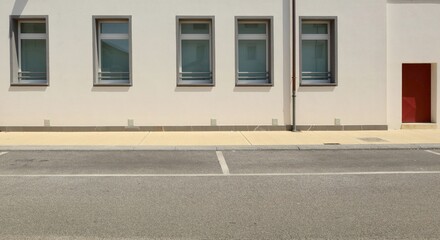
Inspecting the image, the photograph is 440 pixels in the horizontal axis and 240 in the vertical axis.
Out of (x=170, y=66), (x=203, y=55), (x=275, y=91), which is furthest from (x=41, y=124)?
(x=275, y=91)

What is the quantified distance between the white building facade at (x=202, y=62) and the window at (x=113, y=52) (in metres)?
0.03

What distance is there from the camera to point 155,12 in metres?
16.3

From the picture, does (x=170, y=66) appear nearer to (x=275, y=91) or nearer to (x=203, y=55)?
(x=203, y=55)

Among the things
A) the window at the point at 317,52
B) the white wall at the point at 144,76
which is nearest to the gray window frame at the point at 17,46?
the white wall at the point at 144,76

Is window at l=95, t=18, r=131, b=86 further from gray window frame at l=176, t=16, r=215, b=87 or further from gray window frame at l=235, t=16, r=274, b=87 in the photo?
gray window frame at l=235, t=16, r=274, b=87

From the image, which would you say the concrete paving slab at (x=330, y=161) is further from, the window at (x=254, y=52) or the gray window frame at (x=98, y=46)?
the gray window frame at (x=98, y=46)

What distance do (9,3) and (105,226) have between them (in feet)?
43.5

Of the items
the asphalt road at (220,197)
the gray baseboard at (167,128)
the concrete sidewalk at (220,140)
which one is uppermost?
the gray baseboard at (167,128)

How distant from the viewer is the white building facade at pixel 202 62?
53.7 ft

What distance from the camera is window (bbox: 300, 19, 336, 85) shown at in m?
17.0

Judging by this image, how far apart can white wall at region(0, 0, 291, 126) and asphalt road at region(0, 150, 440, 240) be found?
5.40 m

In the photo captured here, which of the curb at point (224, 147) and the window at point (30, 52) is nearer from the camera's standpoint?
the curb at point (224, 147)

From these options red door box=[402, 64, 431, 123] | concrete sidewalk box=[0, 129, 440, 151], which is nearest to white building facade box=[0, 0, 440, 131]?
red door box=[402, 64, 431, 123]

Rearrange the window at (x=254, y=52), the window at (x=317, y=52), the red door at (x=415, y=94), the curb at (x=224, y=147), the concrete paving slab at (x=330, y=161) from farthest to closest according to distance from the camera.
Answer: the red door at (x=415, y=94)
the window at (x=317, y=52)
the window at (x=254, y=52)
the curb at (x=224, y=147)
the concrete paving slab at (x=330, y=161)
